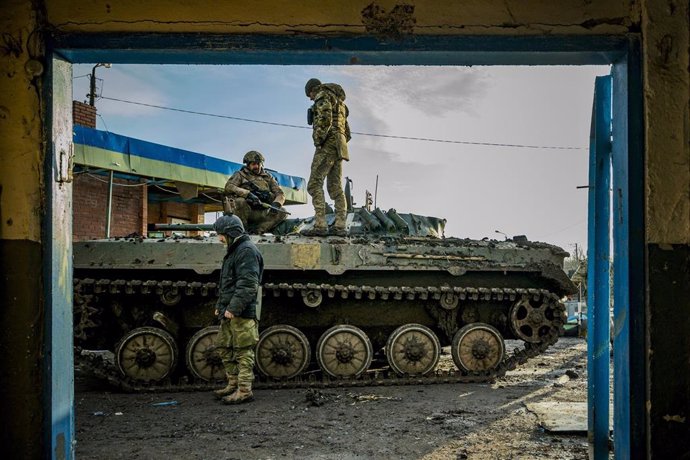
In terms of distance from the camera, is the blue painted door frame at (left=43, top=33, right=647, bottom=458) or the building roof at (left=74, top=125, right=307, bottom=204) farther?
the building roof at (left=74, top=125, right=307, bottom=204)

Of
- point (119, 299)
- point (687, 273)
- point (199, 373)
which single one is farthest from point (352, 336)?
point (687, 273)

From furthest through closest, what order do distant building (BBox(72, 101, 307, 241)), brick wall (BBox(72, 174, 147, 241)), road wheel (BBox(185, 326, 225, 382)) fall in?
brick wall (BBox(72, 174, 147, 241))
distant building (BBox(72, 101, 307, 241))
road wheel (BBox(185, 326, 225, 382))

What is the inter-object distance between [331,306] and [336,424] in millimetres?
2774

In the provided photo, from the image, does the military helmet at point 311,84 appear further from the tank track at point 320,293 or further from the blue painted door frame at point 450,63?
the blue painted door frame at point 450,63

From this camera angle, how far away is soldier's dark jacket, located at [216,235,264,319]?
6.20 metres

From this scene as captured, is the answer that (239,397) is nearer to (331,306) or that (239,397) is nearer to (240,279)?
(240,279)

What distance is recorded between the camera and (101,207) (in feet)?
48.9

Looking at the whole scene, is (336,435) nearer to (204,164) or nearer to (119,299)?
(119,299)

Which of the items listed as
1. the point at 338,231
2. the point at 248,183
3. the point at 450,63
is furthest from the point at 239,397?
the point at 450,63

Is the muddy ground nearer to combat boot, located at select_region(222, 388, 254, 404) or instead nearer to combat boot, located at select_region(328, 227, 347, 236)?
combat boot, located at select_region(222, 388, 254, 404)

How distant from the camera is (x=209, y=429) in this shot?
5.37 m

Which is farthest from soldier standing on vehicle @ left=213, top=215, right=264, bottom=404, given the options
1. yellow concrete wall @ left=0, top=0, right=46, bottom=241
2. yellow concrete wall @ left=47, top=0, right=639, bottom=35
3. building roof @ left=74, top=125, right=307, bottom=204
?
building roof @ left=74, top=125, right=307, bottom=204

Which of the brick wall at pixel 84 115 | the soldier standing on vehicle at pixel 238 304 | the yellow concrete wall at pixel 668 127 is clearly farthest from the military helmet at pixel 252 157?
the brick wall at pixel 84 115

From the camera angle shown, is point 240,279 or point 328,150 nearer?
point 240,279
